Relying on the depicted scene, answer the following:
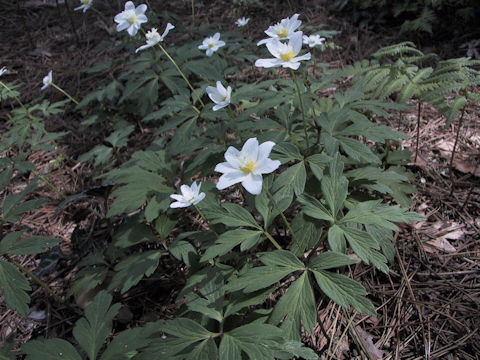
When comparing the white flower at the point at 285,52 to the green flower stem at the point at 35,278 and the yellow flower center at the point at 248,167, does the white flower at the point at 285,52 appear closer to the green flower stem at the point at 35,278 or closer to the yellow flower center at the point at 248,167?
the yellow flower center at the point at 248,167

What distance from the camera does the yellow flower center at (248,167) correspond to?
138 cm

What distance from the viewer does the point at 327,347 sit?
5.49ft

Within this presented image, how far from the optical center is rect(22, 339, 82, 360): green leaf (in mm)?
1486

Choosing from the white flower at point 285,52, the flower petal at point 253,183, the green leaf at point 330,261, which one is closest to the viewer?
the flower petal at point 253,183

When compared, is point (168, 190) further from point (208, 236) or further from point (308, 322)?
point (308, 322)

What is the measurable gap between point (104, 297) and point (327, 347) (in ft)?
3.83

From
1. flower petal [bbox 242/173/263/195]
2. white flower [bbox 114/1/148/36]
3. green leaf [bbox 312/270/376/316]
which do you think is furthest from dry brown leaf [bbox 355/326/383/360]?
white flower [bbox 114/1/148/36]

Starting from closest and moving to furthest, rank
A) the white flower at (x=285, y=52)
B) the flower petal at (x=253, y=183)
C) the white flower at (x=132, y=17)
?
1. the flower petal at (x=253, y=183)
2. the white flower at (x=285, y=52)
3. the white flower at (x=132, y=17)

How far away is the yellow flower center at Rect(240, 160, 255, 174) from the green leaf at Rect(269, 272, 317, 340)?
54 centimetres

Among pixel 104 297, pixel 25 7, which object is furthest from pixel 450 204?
pixel 25 7

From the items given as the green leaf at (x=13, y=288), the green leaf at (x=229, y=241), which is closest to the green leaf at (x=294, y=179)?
the green leaf at (x=229, y=241)

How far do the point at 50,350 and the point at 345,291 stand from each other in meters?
1.35

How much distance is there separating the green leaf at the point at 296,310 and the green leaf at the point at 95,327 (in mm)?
809

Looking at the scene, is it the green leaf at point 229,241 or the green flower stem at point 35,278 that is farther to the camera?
the green flower stem at point 35,278
